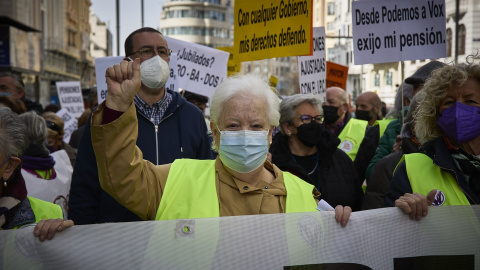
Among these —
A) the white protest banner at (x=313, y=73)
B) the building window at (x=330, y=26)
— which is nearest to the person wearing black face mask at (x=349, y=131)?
the white protest banner at (x=313, y=73)

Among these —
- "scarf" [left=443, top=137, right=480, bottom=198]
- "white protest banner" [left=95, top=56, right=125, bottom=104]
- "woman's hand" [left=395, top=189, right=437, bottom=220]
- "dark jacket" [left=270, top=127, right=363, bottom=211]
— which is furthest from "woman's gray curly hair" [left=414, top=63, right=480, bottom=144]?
"white protest banner" [left=95, top=56, right=125, bottom=104]

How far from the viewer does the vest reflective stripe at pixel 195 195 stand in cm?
283

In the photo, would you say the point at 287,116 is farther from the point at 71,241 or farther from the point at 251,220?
the point at 71,241

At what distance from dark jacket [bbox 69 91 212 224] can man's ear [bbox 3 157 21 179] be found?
560mm

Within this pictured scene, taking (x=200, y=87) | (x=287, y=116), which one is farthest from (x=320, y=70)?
(x=287, y=116)

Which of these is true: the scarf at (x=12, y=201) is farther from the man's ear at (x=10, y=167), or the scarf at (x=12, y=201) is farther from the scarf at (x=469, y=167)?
the scarf at (x=469, y=167)

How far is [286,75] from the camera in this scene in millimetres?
121812

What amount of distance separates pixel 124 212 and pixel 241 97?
3.32 ft

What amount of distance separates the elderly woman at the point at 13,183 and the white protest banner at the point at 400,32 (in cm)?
369

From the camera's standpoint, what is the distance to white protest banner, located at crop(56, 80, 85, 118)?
1382 cm

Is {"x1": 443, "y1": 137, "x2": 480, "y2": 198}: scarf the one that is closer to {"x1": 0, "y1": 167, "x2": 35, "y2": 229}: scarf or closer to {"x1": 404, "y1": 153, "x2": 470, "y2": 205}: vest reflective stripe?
{"x1": 404, "y1": 153, "x2": 470, "y2": 205}: vest reflective stripe

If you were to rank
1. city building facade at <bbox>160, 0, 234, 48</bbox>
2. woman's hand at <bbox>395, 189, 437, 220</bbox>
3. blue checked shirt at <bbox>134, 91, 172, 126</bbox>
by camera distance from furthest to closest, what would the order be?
city building facade at <bbox>160, 0, 234, 48</bbox> → blue checked shirt at <bbox>134, 91, 172, 126</bbox> → woman's hand at <bbox>395, 189, 437, 220</bbox>

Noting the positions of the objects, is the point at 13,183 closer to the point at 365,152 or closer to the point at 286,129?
the point at 286,129

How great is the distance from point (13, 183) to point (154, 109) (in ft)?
3.88
